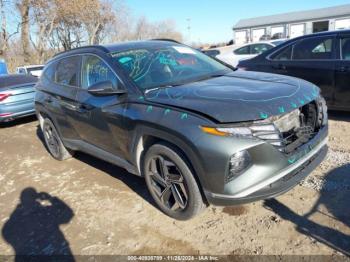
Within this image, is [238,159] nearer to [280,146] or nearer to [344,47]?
[280,146]

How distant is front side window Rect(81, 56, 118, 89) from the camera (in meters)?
3.76

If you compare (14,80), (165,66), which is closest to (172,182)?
(165,66)

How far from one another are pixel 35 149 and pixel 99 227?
3.62 m

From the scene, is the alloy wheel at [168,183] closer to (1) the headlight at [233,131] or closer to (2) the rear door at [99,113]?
(2) the rear door at [99,113]

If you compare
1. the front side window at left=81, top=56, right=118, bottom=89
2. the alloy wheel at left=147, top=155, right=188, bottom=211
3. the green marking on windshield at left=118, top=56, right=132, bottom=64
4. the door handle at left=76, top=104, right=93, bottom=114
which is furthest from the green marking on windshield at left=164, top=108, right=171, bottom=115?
the door handle at left=76, top=104, right=93, bottom=114

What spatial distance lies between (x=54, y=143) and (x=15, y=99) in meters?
3.65

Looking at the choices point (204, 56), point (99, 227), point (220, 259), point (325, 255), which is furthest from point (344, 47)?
point (99, 227)

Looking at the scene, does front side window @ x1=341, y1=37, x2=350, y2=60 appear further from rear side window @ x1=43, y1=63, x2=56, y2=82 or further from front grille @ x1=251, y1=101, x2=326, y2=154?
rear side window @ x1=43, y1=63, x2=56, y2=82

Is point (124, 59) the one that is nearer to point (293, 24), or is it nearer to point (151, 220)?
point (151, 220)

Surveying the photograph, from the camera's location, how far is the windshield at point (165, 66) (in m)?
3.58

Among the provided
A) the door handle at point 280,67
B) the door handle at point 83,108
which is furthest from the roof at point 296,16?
the door handle at point 83,108

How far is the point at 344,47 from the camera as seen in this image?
563cm

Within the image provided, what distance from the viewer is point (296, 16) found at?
156 ft

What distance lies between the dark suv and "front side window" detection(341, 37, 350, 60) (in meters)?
2.53
